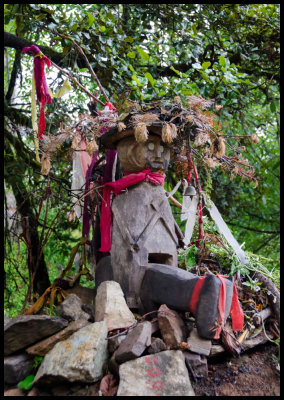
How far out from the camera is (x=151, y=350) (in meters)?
2.37

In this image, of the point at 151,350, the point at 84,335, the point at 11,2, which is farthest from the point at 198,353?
the point at 11,2

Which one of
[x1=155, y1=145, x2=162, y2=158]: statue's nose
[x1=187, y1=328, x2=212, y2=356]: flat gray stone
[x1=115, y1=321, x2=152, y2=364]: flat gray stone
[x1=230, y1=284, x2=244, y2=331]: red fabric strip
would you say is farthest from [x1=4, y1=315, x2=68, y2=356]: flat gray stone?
[x1=155, y1=145, x2=162, y2=158]: statue's nose

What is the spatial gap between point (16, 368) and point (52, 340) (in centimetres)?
27

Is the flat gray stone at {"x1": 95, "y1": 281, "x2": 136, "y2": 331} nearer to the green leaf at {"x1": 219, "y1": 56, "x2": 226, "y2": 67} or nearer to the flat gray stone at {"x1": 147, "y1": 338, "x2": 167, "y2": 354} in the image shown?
the flat gray stone at {"x1": 147, "y1": 338, "x2": 167, "y2": 354}

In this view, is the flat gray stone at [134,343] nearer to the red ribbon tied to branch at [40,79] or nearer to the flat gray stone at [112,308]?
the flat gray stone at [112,308]

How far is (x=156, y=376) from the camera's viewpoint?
2154 mm

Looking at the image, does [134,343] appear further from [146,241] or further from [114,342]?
[146,241]

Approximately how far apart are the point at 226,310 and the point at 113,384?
89 centimetres

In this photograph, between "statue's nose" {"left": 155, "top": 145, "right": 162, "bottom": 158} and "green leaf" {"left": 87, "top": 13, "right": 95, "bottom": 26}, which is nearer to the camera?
"statue's nose" {"left": 155, "top": 145, "right": 162, "bottom": 158}

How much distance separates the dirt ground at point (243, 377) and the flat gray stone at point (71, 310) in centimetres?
93

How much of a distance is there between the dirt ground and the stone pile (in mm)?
106

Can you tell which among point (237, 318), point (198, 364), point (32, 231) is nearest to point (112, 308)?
point (198, 364)

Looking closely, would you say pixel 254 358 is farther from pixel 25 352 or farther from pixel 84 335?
pixel 25 352

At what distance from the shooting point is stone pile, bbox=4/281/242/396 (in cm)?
217
